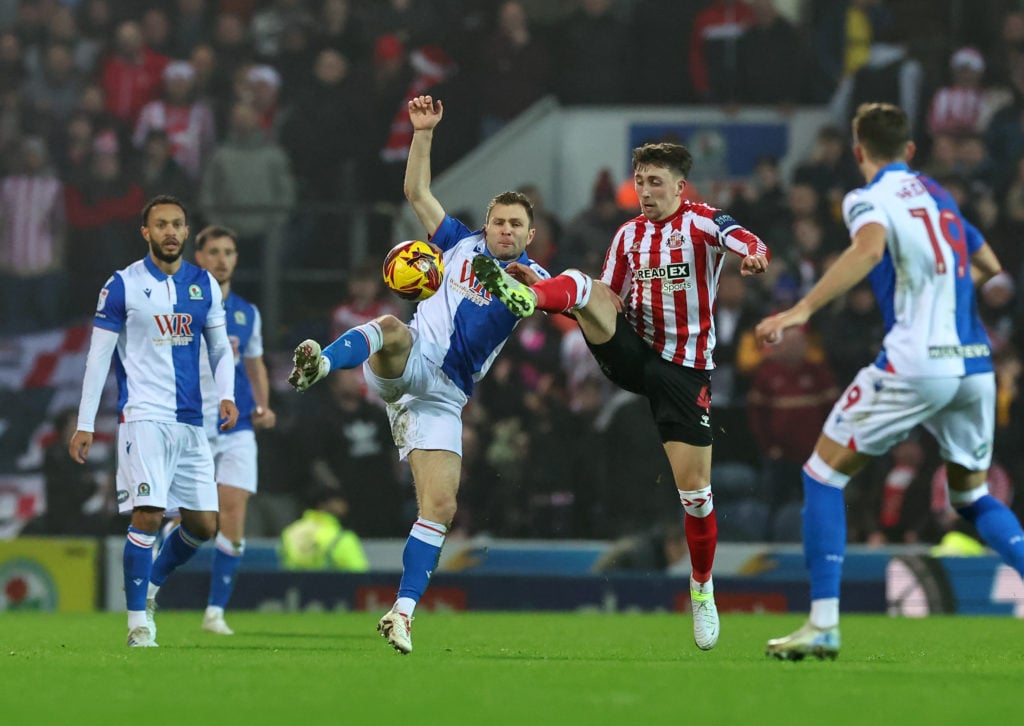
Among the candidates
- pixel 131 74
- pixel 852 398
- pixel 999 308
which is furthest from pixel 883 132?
pixel 131 74

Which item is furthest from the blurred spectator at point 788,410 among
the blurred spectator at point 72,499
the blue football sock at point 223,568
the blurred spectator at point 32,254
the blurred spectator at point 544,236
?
the blurred spectator at point 32,254

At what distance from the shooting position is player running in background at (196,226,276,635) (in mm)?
11094

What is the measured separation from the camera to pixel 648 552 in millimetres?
14375

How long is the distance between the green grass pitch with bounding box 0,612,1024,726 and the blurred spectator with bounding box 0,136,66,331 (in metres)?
7.43

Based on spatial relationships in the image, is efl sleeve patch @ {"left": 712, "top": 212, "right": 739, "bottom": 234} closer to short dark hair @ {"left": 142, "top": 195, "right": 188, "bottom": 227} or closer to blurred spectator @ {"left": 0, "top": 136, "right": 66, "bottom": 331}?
short dark hair @ {"left": 142, "top": 195, "right": 188, "bottom": 227}

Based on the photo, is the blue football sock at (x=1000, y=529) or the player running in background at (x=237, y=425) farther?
the player running in background at (x=237, y=425)

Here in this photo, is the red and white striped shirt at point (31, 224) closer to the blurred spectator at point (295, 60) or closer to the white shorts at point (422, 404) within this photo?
the blurred spectator at point (295, 60)

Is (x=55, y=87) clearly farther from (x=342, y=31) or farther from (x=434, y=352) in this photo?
(x=434, y=352)


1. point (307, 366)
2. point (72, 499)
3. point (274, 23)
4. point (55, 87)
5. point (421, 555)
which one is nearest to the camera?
point (307, 366)

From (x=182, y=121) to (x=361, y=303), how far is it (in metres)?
3.80

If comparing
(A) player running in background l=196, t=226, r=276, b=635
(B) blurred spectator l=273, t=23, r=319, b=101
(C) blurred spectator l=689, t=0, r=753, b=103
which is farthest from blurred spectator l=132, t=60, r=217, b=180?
(A) player running in background l=196, t=226, r=276, b=635

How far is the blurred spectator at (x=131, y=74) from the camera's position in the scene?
18.9m

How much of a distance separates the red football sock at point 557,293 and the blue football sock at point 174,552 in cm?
313

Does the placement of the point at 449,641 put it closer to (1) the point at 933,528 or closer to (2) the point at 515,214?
(2) the point at 515,214
